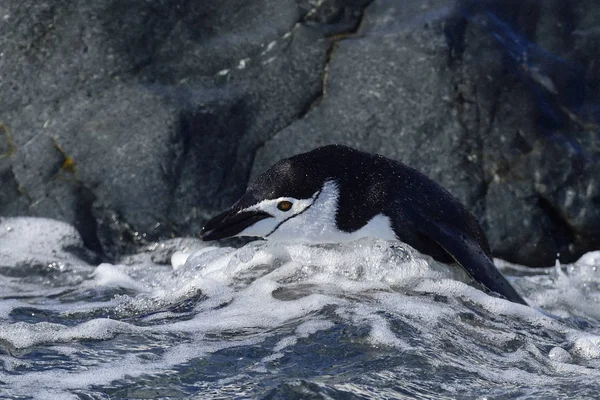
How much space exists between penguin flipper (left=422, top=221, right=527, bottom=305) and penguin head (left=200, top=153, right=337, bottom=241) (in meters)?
0.50

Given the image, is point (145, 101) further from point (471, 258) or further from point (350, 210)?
point (471, 258)

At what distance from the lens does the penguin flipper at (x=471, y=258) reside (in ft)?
14.1

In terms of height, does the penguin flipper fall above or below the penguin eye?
below

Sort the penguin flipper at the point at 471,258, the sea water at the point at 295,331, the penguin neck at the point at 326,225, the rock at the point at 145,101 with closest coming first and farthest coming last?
1. the sea water at the point at 295,331
2. the penguin flipper at the point at 471,258
3. the penguin neck at the point at 326,225
4. the rock at the point at 145,101

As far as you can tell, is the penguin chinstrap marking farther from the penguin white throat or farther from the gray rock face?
the gray rock face

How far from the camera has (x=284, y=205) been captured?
4379 mm

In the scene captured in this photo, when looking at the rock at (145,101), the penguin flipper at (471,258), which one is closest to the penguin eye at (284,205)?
the penguin flipper at (471,258)

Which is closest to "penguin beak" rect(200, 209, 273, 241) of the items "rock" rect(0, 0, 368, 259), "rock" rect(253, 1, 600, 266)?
"rock" rect(0, 0, 368, 259)

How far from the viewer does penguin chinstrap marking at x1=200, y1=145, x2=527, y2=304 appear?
435 centimetres

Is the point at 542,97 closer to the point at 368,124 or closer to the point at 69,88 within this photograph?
the point at 368,124

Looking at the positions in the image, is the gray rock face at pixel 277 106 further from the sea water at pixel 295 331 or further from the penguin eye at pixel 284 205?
the penguin eye at pixel 284 205

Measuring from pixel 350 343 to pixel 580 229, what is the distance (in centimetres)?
266

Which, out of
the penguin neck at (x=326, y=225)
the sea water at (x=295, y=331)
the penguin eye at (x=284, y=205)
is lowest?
the sea water at (x=295, y=331)

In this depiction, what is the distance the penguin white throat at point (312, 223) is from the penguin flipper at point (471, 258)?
0.21m
